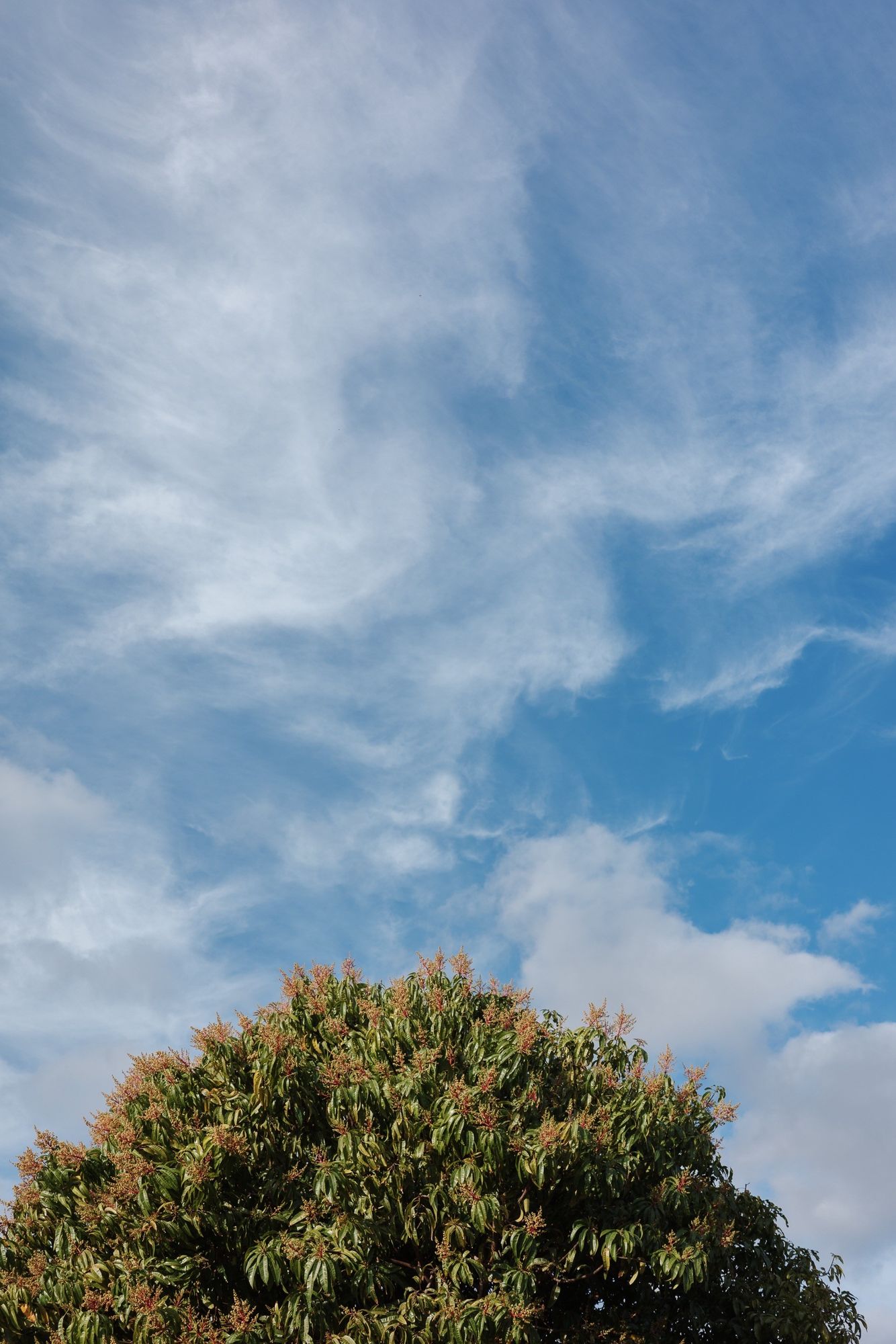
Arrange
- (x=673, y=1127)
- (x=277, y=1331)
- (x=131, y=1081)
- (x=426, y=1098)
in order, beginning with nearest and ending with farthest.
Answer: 1. (x=277, y=1331)
2. (x=426, y=1098)
3. (x=673, y=1127)
4. (x=131, y=1081)

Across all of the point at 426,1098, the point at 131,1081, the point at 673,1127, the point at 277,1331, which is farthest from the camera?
the point at 131,1081

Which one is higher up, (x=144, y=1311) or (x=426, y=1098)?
(x=426, y=1098)

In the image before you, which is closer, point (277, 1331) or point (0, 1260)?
point (277, 1331)

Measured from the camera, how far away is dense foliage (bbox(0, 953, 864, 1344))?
35.8 feet

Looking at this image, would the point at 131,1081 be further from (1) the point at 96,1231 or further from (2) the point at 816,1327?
(2) the point at 816,1327

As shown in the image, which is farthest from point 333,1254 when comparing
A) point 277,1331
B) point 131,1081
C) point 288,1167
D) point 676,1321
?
point 676,1321

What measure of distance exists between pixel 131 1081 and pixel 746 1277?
802 cm

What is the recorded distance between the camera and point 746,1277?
45.1 ft

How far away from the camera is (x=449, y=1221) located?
36.6 feet

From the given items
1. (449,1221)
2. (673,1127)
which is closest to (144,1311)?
(449,1221)

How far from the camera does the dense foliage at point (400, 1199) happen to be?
1091 centimetres

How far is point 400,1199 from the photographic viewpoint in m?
11.4

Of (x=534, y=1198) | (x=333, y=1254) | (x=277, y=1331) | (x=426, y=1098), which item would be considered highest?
(x=426, y=1098)

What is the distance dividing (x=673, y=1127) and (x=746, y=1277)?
8.89 feet
